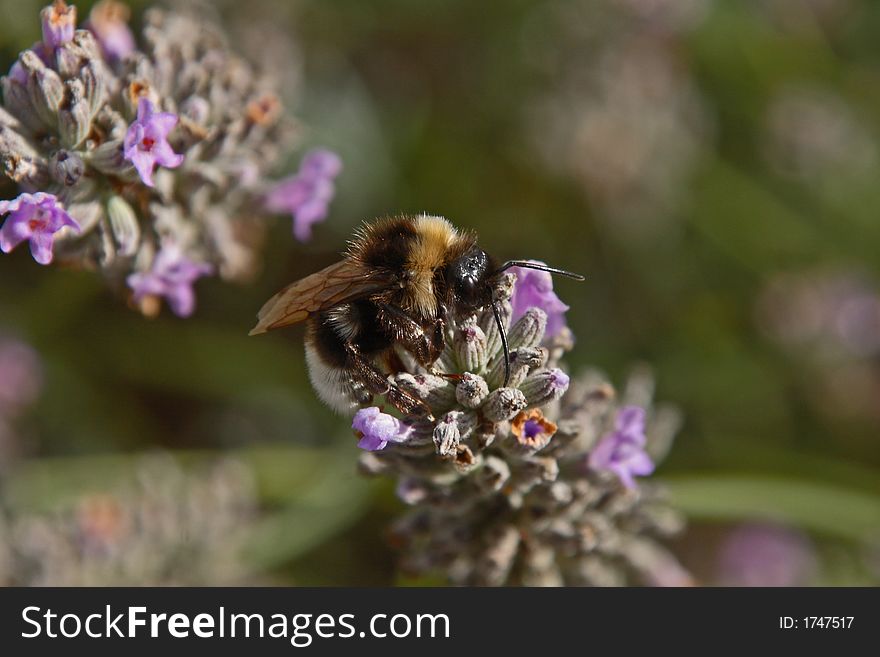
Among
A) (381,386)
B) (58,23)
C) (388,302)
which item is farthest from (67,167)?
(381,386)

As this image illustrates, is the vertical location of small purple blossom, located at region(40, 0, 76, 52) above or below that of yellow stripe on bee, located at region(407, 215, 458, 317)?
above

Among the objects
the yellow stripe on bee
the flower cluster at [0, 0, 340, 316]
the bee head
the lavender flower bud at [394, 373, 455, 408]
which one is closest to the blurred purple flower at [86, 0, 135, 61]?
the flower cluster at [0, 0, 340, 316]

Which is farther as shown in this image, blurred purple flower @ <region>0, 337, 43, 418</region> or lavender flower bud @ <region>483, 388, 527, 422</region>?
blurred purple flower @ <region>0, 337, 43, 418</region>

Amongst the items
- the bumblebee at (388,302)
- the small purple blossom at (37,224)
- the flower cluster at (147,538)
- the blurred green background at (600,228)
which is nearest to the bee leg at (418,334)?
the bumblebee at (388,302)

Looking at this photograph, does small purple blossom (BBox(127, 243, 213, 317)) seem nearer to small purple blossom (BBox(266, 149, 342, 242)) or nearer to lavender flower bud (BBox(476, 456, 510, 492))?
small purple blossom (BBox(266, 149, 342, 242))

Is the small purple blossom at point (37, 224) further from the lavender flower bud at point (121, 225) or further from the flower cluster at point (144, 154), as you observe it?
the lavender flower bud at point (121, 225)
